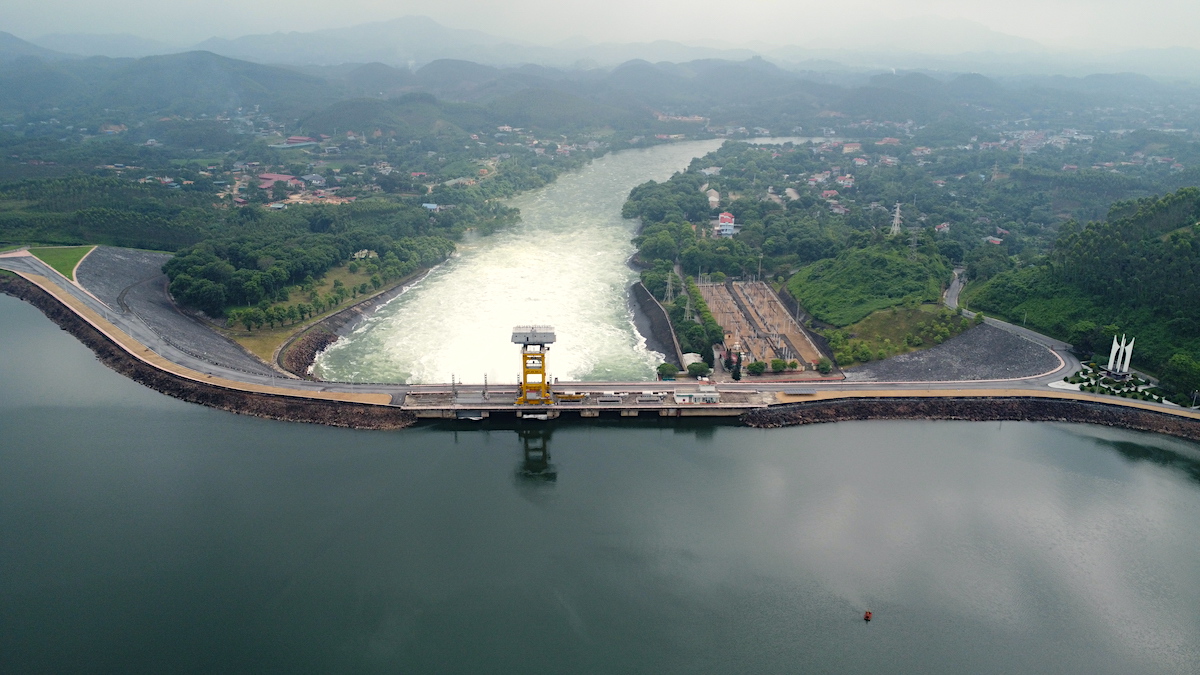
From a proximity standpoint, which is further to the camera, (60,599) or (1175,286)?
(1175,286)

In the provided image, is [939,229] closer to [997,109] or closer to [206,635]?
[206,635]

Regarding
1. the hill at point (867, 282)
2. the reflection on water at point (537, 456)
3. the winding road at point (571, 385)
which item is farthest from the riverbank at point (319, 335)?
the hill at point (867, 282)

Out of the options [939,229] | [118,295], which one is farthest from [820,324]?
[118,295]

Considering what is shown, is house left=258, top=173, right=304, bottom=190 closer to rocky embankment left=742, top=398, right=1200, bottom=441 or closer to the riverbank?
the riverbank

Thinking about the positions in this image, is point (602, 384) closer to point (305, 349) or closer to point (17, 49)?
point (305, 349)

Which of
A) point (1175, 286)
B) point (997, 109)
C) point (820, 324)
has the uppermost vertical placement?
point (997, 109)

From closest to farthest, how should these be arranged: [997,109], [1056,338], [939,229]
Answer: [1056,338]
[939,229]
[997,109]

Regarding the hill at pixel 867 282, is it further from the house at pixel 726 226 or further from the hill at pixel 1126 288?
the house at pixel 726 226

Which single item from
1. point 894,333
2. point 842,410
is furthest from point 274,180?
point 842,410
